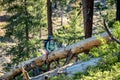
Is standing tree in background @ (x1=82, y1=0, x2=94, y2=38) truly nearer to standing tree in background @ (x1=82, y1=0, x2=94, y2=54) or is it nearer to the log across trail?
standing tree in background @ (x1=82, y1=0, x2=94, y2=54)

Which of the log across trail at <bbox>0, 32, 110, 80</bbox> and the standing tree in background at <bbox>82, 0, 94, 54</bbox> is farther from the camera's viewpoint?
the standing tree in background at <bbox>82, 0, 94, 54</bbox>

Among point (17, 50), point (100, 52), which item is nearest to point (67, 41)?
point (17, 50)

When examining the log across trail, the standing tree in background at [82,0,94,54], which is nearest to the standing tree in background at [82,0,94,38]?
the standing tree in background at [82,0,94,54]

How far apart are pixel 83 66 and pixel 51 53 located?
309cm

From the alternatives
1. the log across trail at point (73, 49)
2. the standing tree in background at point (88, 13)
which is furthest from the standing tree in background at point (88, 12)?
the log across trail at point (73, 49)

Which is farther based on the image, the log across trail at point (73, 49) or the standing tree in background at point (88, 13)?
the standing tree in background at point (88, 13)

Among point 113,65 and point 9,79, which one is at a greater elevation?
point 113,65

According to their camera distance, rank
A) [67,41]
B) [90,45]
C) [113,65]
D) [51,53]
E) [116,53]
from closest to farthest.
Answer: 1. [113,65]
2. [116,53]
3. [90,45]
4. [51,53]
5. [67,41]

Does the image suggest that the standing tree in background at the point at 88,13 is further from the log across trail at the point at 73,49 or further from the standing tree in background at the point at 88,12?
the log across trail at the point at 73,49

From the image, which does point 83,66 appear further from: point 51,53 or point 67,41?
point 67,41

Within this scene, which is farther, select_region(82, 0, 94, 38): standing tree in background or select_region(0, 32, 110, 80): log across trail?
select_region(82, 0, 94, 38): standing tree in background

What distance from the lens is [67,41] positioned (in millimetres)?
23188

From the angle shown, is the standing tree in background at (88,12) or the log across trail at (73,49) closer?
the log across trail at (73,49)

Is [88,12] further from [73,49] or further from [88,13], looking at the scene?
[73,49]
